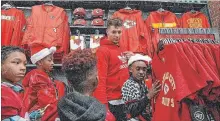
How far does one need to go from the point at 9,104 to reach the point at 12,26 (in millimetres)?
3356

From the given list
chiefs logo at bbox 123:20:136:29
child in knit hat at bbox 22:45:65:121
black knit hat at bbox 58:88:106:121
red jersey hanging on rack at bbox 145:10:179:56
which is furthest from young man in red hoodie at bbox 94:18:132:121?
red jersey hanging on rack at bbox 145:10:179:56

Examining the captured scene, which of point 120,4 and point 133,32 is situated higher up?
point 120,4

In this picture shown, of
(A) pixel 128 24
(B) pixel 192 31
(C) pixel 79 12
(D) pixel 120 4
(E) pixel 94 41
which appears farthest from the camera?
(D) pixel 120 4

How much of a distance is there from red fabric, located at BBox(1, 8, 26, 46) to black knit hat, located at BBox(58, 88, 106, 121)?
3379 mm

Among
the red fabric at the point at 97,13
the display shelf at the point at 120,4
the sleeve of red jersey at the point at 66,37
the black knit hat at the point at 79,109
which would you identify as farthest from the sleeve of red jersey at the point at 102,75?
the display shelf at the point at 120,4

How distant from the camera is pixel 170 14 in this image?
5.38 meters

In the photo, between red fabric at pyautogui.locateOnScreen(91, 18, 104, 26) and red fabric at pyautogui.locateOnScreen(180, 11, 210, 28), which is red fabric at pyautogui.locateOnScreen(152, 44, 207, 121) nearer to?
red fabric at pyautogui.locateOnScreen(91, 18, 104, 26)

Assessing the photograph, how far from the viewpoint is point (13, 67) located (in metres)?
2.12

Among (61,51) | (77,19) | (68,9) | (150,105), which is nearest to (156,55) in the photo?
(150,105)

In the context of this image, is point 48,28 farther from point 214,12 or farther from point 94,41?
point 214,12

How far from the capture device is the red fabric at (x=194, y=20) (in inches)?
210

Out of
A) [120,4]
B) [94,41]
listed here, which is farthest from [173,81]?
[120,4]

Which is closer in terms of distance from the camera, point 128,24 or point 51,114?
point 51,114

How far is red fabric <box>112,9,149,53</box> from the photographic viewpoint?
4914 mm
